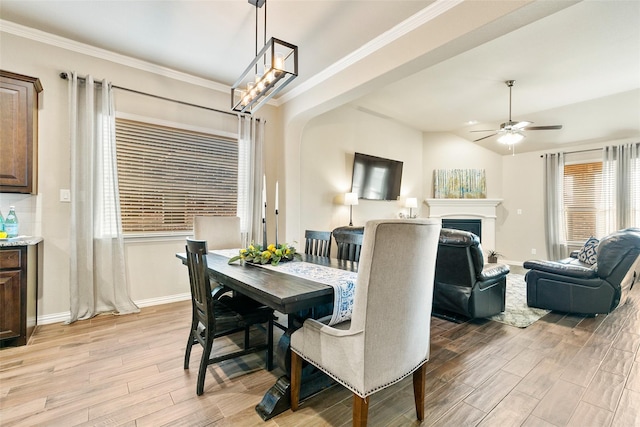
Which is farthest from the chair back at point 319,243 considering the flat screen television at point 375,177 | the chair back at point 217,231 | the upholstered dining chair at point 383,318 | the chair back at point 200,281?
the flat screen television at point 375,177

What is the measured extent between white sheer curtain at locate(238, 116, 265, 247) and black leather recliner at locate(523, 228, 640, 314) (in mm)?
3524

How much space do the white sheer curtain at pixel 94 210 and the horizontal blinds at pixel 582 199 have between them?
7.76 meters

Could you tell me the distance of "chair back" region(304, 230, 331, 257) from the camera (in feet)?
9.21

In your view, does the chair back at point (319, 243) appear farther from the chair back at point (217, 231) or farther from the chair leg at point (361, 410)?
the chair leg at point (361, 410)

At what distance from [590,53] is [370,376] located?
4.37 m

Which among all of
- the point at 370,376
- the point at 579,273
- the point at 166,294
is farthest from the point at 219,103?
the point at 579,273

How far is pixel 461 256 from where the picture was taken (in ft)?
9.20

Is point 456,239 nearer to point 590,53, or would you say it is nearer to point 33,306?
point 590,53

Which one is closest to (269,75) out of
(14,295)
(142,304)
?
(14,295)

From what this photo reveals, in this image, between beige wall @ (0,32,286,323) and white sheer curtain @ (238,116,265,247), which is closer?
beige wall @ (0,32,286,323)

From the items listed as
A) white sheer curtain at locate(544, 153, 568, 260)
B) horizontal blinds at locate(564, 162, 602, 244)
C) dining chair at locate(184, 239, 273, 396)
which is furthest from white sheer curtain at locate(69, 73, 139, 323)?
horizontal blinds at locate(564, 162, 602, 244)

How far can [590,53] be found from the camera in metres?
3.37

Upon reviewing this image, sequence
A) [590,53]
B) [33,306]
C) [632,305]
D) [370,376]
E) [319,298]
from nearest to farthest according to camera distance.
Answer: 1. [370,376]
2. [319,298]
3. [33,306]
4. [590,53]
5. [632,305]

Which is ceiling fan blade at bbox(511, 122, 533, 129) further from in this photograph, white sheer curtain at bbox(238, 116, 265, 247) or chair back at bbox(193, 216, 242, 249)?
chair back at bbox(193, 216, 242, 249)
